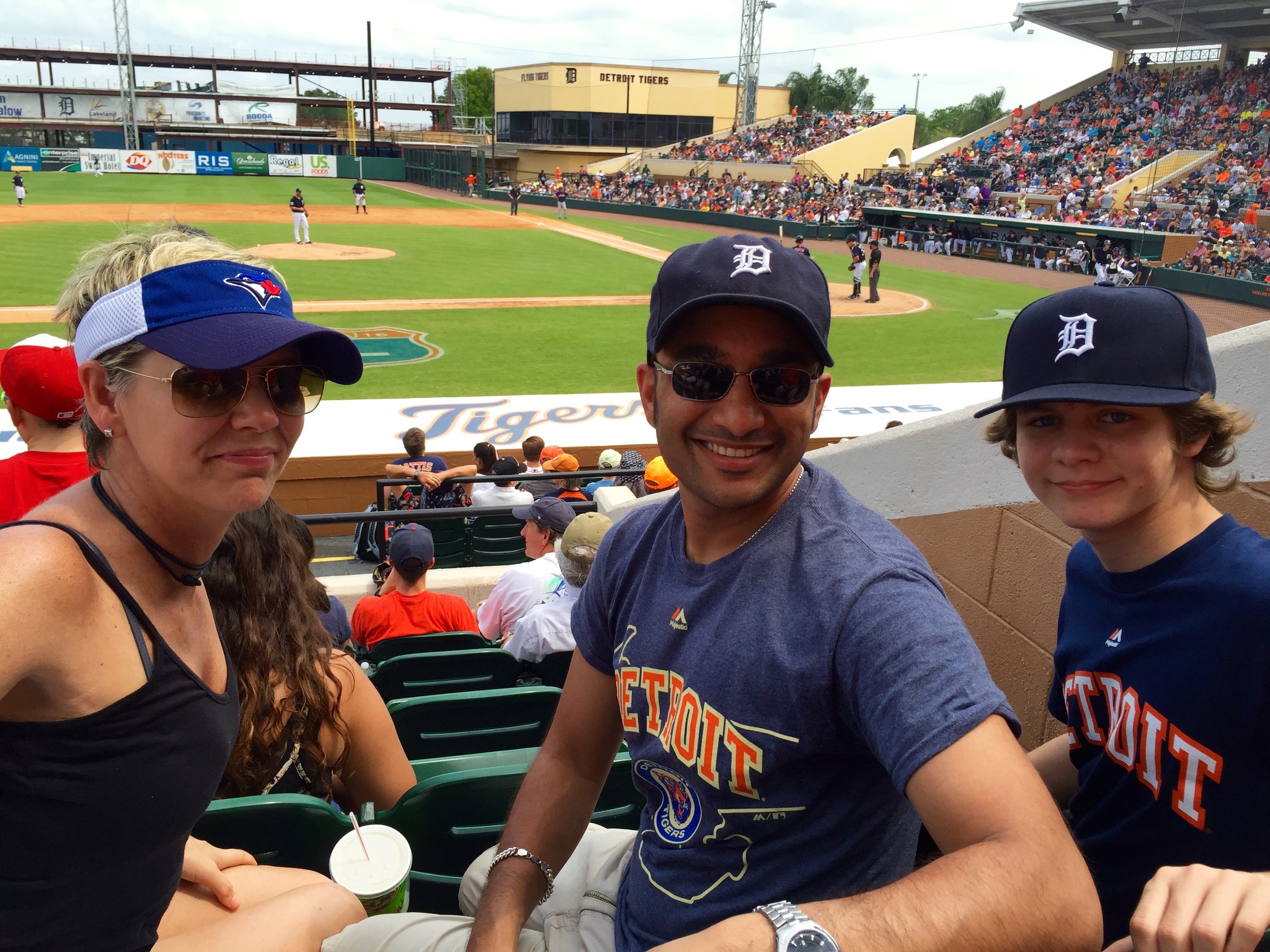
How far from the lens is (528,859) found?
6.17 feet

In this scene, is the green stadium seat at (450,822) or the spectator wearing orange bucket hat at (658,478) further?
the spectator wearing orange bucket hat at (658,478)

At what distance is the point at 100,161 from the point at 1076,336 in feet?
219

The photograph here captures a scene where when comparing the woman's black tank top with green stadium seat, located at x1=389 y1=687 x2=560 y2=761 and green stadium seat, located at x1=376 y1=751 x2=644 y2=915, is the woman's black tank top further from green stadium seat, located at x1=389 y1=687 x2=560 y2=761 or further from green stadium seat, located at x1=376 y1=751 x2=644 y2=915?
green stadium seat, located at x1=389 y1=687 x2=560 y2=761

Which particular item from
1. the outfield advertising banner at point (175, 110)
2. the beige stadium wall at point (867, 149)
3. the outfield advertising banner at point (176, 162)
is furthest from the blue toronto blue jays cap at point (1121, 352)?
the outfield advertising banner at point (175, 110)

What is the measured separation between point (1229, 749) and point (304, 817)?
7.47ft

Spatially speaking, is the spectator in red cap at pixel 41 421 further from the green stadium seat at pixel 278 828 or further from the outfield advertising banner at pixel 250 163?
the outfield advertising banner at pixel 250 163

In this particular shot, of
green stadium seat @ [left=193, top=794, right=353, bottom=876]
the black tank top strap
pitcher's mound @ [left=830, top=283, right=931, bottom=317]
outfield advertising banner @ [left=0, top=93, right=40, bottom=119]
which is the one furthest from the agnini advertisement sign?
the black tank top strap

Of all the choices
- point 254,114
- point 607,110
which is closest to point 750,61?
point 607,110

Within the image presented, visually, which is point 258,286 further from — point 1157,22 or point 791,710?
point 1157,22

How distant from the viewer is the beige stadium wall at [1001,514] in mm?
2570

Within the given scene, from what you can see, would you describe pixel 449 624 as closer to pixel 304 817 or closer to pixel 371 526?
pixel 304 817

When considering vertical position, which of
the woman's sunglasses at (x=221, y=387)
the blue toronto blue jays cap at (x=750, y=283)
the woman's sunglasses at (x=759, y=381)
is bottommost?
the woman's sunglasses at (x=221, y=387)

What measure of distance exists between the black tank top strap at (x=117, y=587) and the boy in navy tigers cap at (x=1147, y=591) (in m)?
1.77

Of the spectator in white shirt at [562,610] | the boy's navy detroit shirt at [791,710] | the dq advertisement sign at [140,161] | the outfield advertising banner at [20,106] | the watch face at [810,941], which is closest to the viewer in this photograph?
the watch face at [810,941]
